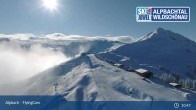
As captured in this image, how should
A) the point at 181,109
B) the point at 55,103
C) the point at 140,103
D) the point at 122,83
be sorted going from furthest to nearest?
1. the point at 122,83
2. the point at 55,103
3. the point at 140,103
4. the point at 181,109

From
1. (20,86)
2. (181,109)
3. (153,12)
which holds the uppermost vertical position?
(153,12)

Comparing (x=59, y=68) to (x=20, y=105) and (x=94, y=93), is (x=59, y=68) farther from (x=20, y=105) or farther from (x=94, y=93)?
(x=20, y=105)

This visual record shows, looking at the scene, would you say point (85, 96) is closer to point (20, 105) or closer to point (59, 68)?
point (20, 105)

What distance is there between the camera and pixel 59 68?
110438mm

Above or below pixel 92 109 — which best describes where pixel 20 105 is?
above

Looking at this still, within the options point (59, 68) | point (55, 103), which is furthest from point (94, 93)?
point (59, 68)

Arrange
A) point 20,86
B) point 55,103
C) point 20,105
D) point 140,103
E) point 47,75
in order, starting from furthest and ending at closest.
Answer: point 47,75, point 20,86, point 55,103, point 140,103, point 20,105

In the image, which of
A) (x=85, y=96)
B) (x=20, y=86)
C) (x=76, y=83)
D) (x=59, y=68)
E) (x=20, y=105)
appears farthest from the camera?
(x=59, y=68)

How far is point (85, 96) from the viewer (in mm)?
56688

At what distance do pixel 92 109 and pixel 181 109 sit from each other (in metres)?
17.1

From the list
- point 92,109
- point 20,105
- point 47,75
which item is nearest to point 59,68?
point 47,75

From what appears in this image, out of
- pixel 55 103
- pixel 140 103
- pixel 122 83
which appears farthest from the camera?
pixel 122 83

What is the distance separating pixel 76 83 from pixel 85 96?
13.2m

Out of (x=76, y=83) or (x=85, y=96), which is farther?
(x=76, y=83)
